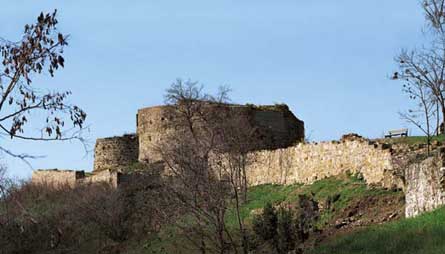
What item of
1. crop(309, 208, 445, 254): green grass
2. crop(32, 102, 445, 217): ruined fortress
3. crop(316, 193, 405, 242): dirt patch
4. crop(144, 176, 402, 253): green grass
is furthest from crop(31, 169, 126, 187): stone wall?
crop(309, 208, 445, 254): green grass

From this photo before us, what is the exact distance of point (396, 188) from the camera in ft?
105

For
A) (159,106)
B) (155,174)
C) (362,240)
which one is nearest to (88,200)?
(155,174)

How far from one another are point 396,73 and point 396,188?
373cm

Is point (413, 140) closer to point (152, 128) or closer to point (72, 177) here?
point (152, 128)

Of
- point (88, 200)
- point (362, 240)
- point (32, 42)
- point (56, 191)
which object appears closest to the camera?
point (32, 42)

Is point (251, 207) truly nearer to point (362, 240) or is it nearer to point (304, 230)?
point (304, 230)

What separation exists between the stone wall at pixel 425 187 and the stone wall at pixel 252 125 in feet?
72.7

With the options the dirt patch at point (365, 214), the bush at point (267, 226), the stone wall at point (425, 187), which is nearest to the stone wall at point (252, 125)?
the dirt patch at point (365, 214)

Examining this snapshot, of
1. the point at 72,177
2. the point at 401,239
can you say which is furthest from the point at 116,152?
the point at 401,239

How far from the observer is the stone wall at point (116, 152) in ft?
177

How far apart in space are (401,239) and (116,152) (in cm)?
3557

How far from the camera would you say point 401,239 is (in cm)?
2034

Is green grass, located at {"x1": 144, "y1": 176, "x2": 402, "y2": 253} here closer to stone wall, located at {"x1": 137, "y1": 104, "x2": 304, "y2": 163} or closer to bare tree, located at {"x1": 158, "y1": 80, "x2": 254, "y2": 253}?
bare tree, located at {"x1": 158, "y1": 80, "x2": 254, "y2": 253}

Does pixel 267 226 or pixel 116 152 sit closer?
pixel 267 226
